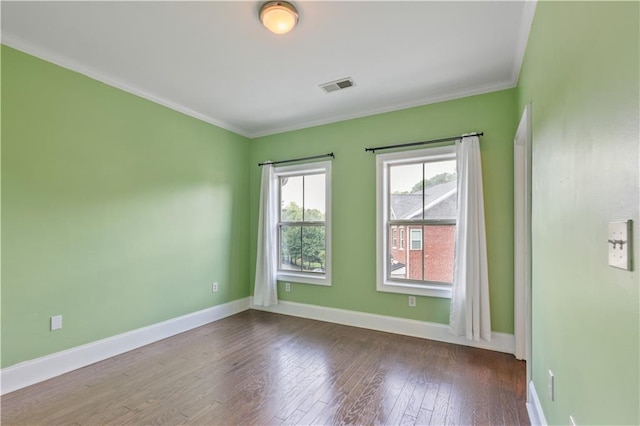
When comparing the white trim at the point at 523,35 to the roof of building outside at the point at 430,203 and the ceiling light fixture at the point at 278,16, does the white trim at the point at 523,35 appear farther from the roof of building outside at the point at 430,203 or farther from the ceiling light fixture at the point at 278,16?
the ceiling light fixture at the point at 278,16

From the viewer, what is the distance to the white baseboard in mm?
1771

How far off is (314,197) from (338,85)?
5.44 ft

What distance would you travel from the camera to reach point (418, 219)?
3.57 m

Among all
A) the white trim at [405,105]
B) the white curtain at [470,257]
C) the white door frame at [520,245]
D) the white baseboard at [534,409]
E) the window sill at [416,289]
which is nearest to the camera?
the white baseboard at [534,409]

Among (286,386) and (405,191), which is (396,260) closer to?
(405,191)

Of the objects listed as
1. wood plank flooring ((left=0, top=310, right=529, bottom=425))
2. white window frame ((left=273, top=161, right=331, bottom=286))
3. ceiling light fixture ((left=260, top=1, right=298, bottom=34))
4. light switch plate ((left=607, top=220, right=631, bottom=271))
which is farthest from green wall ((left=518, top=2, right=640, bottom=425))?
white window frame ((left=273, top=161, right=331, bottom=286))

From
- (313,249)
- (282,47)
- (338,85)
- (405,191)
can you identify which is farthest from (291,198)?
(282,47)

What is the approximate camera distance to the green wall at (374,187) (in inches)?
120

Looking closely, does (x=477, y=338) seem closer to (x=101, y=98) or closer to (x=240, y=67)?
(x=240, y=67)

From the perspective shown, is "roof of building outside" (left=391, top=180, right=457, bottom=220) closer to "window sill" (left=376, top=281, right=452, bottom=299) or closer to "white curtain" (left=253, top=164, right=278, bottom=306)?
"window sill" (left=376, top=281, right=452, bottom=299)

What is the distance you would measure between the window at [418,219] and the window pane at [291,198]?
4.25 feet

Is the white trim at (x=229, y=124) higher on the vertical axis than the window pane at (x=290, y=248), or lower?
higher

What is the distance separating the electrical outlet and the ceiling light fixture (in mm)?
2981

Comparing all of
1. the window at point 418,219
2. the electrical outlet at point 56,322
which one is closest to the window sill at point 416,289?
the window at point 418,219
